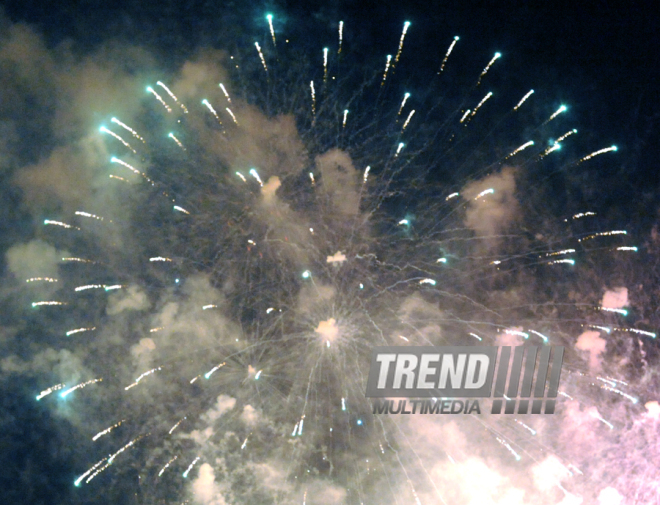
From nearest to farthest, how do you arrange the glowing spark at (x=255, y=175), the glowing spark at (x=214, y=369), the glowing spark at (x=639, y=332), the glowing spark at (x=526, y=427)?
1. the glowing spark at (x=255, y=175)
2. the glowing spark at (x=639, y=332)
3. the glowing spark at (x=214, y=369)
4. the glowing spark at (x=526, y=427)

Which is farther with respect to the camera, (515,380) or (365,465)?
A: (365,465)

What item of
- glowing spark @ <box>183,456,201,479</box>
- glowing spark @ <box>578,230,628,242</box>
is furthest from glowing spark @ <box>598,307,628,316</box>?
glowing spark @ <box>183,456,201,479</box>

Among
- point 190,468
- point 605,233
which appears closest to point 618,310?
point 605,233

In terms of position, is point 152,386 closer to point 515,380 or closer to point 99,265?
point 99,265

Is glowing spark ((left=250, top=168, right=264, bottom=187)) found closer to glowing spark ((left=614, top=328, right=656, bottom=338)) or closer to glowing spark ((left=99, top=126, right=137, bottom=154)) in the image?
glowing spark ((left=99, top=126, right=137, bottom=154))

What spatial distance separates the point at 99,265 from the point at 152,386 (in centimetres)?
646

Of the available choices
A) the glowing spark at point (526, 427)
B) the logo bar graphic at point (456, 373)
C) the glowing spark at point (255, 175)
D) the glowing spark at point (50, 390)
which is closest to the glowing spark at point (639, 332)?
the logo bar graphic at point (456, 373)

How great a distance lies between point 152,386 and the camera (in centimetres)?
2203

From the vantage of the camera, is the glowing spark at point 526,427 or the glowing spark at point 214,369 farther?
the glowing spark at point 526,427

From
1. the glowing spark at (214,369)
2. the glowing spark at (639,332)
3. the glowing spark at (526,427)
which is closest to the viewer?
the glowing spark at (639,332)

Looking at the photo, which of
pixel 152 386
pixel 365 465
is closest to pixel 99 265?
pixel 152 386

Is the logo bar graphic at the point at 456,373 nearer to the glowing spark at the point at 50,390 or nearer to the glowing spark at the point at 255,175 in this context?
the glowing spark at the point at 255,175

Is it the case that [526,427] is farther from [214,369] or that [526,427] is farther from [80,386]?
[80,386]

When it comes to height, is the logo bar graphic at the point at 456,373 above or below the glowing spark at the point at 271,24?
below
